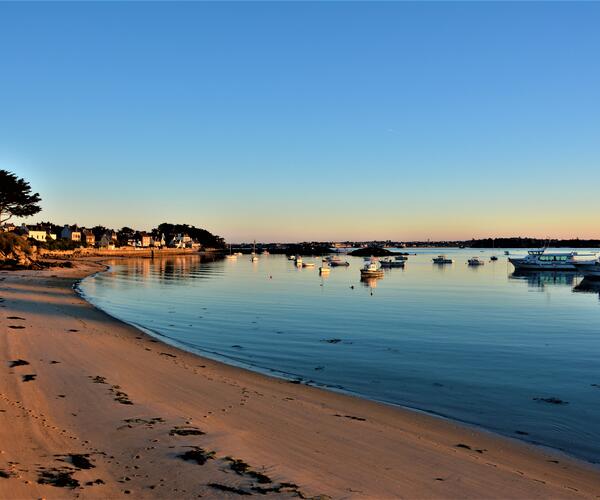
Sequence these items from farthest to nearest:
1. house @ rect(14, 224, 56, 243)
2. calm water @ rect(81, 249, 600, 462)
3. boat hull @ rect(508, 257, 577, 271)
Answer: house @ rect(14, 224, 56, 243), boat hull @ rect(508, 257, 577, 271), calm water @ rect(81, 249, 600, 462)

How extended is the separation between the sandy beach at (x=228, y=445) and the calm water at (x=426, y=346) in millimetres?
2048

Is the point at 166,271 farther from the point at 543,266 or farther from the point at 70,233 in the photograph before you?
the point at 70,233

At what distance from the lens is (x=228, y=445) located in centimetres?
873

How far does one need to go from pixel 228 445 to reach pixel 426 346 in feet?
49.4

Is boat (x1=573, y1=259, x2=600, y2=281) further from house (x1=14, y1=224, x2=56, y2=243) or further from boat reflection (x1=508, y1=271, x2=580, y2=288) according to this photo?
house (x1=14, y1=224, x2=56, y2=243)

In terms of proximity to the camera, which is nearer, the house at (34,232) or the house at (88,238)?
the house at (34,232)

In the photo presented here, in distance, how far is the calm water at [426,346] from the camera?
13125 millimetres

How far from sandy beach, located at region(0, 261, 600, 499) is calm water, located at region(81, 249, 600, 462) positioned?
205cm

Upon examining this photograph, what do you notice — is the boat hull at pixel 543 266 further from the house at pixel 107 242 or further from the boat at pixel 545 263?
the house at pixel 107 242

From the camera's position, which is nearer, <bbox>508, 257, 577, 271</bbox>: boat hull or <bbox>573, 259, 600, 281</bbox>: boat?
<bbox>573, 259, 600, 281</bbox>: boat

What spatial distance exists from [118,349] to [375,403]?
1068cm

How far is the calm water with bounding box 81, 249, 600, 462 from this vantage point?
43.1ft

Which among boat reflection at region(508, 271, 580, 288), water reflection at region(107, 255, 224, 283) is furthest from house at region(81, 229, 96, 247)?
boat reflection at region(508, 271, 580, 288)

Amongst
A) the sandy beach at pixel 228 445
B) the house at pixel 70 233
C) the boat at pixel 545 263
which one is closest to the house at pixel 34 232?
the house at pixel 70 233
